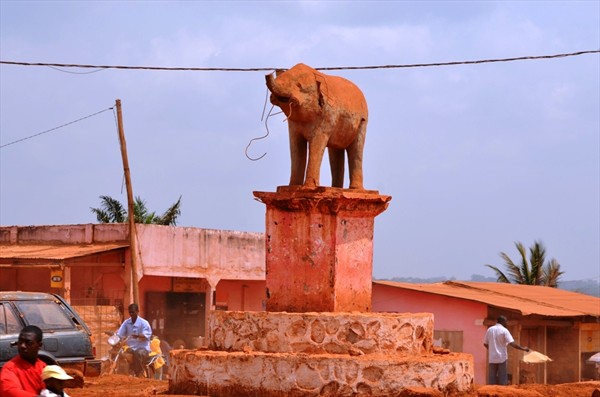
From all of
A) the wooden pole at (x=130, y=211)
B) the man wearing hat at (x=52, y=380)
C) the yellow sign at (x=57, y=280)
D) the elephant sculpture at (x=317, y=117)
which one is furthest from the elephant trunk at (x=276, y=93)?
the yellow sign at (x=57, y=280)

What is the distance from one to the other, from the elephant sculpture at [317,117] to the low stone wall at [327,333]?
1.73 metres

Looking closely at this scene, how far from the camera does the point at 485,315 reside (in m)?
25.9

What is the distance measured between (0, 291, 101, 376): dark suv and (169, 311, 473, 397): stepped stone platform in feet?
9.34

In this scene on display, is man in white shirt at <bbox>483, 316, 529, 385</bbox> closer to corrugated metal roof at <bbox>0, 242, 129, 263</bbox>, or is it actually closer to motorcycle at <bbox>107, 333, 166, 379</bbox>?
motorcycle at <bbox>107, 333, 166, 379</bbox>

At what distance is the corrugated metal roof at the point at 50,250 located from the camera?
81.8 ft

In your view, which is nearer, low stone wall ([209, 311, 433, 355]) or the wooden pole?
low stone wall ([209, 311, 433, 355])

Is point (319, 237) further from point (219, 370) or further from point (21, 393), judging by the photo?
point (21, 393)

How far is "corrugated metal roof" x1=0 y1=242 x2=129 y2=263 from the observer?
24938mm

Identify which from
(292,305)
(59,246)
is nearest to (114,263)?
(59,246)

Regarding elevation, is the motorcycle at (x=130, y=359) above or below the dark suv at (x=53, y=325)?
below

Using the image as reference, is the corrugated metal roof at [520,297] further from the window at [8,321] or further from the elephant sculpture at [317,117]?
the window at [8,321]

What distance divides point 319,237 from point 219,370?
1989mm

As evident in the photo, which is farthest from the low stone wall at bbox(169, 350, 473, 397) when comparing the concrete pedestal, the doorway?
the doorway

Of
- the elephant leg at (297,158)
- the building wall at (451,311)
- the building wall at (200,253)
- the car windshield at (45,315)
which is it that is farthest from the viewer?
the building wall at (200,253)
